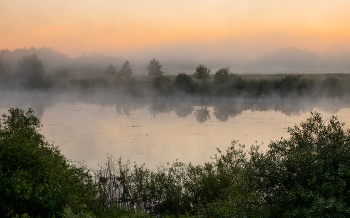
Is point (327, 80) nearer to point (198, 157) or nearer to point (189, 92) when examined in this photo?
point (189, 92)

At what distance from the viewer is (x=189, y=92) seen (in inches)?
3644

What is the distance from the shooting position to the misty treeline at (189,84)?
8594 cm

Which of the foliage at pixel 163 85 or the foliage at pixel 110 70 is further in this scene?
the foliage at pixel 110 70

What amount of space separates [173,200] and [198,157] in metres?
11.1

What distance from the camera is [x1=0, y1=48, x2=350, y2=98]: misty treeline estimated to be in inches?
3383

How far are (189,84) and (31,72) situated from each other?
212ft

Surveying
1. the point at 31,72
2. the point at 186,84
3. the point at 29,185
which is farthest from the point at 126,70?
the point at 29,185

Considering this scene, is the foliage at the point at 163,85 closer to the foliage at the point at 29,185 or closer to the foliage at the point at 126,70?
the foliage at the point at 126,70

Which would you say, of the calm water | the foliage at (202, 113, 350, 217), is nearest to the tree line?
the calm water

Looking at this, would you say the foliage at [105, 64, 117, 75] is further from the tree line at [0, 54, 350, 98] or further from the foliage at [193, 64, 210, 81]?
the foliage at [193, 64, 210, 81]

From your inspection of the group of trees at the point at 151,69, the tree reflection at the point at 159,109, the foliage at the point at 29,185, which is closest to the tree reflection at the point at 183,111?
the tree reflection at the point at 159,109

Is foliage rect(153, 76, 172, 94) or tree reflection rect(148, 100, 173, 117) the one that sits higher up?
foliage rect(153, 76, 172, 94)

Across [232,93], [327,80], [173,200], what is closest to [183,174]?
[173,200]

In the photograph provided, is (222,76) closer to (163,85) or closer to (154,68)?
(163,85)
